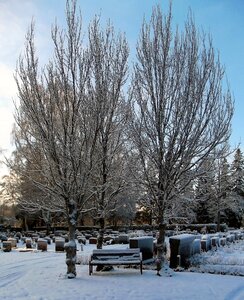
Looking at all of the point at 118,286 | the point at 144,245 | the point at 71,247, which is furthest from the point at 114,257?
the point at 144,245

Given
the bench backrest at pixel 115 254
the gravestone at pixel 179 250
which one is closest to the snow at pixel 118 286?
the bench backrest at pixel 115 254

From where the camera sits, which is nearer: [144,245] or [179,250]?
[179,250]

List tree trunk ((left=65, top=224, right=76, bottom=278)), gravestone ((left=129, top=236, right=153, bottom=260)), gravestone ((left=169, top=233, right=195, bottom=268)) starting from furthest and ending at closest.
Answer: gravestone ((left=129, top=236, right=153, bottom=260)) → gravestone ((left=169, top=233, right=195, bottom=268)) → tree trunk ((left=65, top=224, right=76, bottom=278))

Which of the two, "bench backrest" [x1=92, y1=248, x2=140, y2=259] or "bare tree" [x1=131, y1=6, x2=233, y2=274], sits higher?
"bare tree" [x1=131, y1=6, x2=233, y2=274]

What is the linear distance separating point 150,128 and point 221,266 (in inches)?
207

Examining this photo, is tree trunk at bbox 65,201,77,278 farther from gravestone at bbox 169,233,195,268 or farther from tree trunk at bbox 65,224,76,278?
gravestone at bbox 169,233,195,268

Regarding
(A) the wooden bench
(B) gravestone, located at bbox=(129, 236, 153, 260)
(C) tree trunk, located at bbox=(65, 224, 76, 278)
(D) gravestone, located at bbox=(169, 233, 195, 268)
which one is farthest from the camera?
(B) gravestone, located at bbox=(129, 236, 153, 260)

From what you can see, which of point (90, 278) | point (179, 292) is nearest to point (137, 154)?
point (90, 278)

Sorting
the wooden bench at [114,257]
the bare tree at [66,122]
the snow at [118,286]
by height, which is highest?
the bare tree at [66,122]

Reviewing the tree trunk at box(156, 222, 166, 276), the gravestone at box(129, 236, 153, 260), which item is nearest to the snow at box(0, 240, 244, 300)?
the tree trunk at box(156, 222, 166, 276)

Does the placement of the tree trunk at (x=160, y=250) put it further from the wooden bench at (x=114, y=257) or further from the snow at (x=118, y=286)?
the wooden bench at (x=114, y=257)

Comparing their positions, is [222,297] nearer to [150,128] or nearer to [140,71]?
[150,128]

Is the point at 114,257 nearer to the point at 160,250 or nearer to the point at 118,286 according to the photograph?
the point at 160,250

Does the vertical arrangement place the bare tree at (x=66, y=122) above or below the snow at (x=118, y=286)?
above
